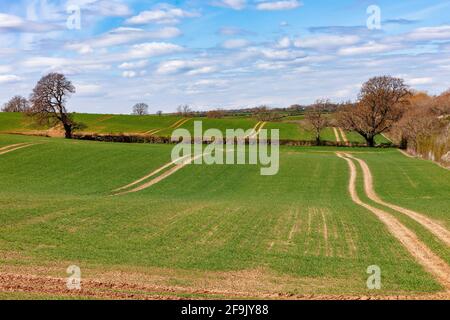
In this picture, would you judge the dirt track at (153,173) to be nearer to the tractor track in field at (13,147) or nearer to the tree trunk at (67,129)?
the tractor track in field at (13,147)

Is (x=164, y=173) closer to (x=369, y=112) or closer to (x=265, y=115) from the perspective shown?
(x=369, y=112)

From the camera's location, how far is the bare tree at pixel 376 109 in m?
101

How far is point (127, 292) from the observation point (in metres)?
14.0

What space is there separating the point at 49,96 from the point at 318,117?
181 ft

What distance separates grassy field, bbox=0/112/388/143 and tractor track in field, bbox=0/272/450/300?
9479 centimetres

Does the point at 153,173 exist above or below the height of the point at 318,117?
→ below

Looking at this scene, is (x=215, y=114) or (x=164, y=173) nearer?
(x=164, y=173)

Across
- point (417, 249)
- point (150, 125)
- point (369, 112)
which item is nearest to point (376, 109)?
point (369, 112)

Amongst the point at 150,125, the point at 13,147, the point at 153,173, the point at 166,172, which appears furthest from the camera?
the point at 150,125

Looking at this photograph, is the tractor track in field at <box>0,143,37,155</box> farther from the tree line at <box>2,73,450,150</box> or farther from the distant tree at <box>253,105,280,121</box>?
the distant tree at <box>253,105,280,121</box>

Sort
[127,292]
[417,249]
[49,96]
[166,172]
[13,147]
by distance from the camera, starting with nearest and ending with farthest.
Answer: [127,292], [417,249], [166,172], [13,147], [49,96]

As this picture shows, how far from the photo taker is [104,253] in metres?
18.7
